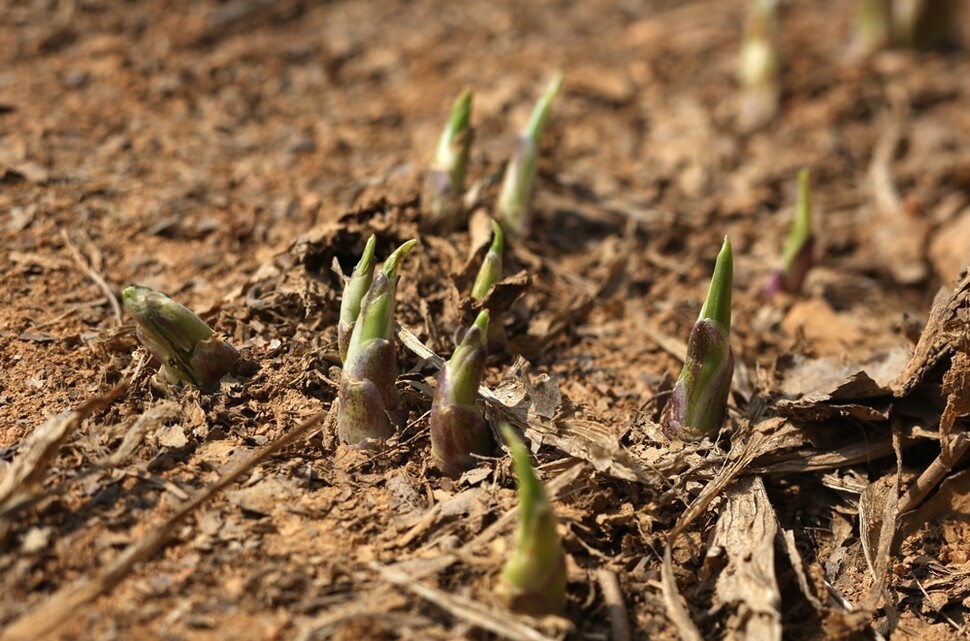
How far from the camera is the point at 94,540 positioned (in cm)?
188

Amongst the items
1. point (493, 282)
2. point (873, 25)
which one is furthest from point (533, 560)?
point (873, 25)

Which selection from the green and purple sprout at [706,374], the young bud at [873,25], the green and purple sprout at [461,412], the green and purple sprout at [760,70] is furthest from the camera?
the young bud at [873,25]

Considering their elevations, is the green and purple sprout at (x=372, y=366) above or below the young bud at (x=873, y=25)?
above

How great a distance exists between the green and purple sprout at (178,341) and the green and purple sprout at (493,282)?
2.26 feet

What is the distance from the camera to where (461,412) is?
213cm

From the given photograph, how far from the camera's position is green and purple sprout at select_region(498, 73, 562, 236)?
3.15 m

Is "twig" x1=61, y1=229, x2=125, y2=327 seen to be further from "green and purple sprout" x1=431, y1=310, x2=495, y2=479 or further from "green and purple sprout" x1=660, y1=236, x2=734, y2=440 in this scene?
"green and purple sprout" x1=660, y1=236, x2=734, y2=440

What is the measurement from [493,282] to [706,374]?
0.65 metres

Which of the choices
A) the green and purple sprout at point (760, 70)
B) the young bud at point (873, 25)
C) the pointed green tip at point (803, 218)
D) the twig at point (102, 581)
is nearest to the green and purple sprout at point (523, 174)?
the pointed green tip at point (803, 218)

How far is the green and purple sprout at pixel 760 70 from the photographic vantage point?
14.3 feet

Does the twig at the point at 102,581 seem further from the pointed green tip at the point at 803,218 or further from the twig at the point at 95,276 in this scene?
the pointed green tip at the point at 803,218

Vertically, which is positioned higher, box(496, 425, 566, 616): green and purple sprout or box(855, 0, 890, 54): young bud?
box(496, 425, 566, 616): green and purple sprout

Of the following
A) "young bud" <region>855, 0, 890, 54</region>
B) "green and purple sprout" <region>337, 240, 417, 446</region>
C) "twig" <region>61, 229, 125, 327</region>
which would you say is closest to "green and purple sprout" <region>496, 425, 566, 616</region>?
"green and purple sprout" <region>337, 240, 417, 446</region>

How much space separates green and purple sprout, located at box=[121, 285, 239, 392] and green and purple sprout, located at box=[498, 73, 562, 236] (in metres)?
1.21
